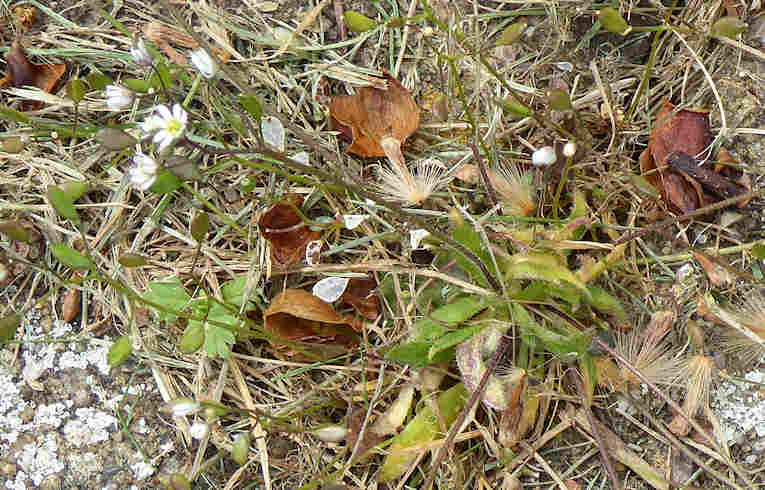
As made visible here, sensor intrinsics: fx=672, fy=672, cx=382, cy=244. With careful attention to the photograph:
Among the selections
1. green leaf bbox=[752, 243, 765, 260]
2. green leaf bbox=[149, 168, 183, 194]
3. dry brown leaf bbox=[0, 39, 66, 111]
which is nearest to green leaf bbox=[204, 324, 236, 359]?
green leaf bbox=[149, 168, 183, 194]

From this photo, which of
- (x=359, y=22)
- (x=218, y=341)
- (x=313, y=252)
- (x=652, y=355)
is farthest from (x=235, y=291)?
(x=652, y=355)

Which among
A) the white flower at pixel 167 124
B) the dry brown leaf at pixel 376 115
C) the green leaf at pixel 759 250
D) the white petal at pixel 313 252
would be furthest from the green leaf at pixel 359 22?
the green leaf at pixel 759 250

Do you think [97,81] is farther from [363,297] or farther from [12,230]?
[363,297]

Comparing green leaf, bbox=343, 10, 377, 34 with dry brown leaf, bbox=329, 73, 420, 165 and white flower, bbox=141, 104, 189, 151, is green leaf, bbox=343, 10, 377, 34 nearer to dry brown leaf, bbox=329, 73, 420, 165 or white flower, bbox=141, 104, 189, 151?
dry brown leaf, bbox=329, 73, 420, 165

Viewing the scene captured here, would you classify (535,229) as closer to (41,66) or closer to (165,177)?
(165,177)

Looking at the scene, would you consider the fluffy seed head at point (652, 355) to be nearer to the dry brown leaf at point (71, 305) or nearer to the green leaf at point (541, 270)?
the green leaf at point (541, 270)

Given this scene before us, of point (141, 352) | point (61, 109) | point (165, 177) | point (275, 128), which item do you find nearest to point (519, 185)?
point (275, 128)

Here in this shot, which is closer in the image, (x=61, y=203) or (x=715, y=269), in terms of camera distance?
(x=715, y=269)
